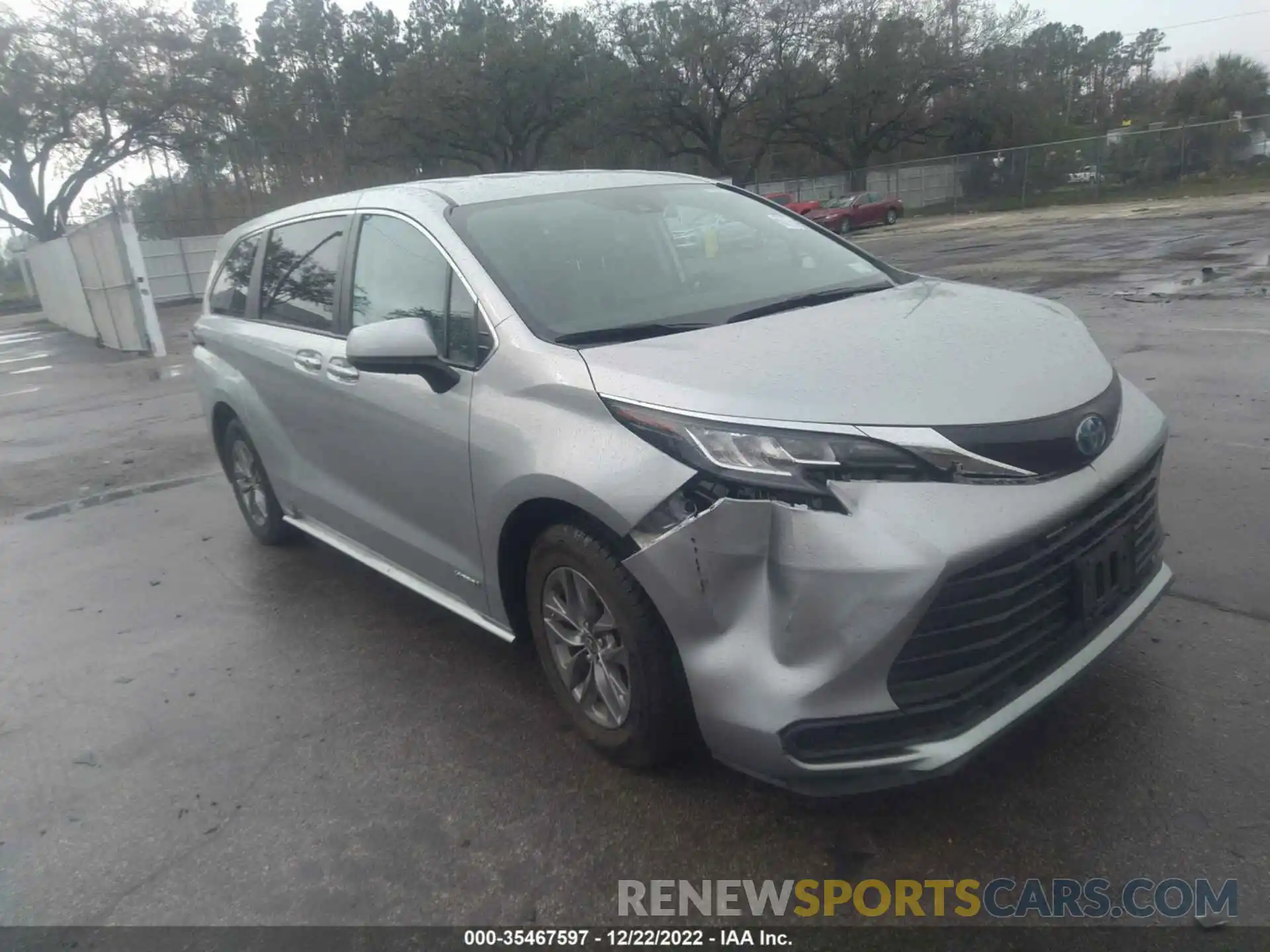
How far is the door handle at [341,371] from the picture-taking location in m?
3.88

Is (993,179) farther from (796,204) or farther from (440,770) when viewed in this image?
(440,770)

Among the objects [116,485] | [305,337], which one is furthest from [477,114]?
A: [305,337]

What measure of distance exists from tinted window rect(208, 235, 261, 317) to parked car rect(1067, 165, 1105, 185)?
124ft

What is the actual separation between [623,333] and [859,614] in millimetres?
1251

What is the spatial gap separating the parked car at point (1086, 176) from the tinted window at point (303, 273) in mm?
38045

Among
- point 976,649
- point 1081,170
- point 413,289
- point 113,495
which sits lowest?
point 1081,170

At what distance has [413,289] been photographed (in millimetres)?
3645

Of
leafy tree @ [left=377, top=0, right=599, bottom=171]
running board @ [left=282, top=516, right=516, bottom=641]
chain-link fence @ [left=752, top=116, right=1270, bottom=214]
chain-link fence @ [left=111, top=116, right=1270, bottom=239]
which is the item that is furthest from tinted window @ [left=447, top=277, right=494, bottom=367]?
leafy tree @ [left=377, top=0, right=599, bottom=171]

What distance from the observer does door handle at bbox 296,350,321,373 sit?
4.16m

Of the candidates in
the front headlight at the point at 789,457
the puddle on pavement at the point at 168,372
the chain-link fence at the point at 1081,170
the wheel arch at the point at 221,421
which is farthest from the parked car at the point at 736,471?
the chain-link fence at the point at 1081,170

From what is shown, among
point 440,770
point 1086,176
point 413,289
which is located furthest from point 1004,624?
point 1086,176

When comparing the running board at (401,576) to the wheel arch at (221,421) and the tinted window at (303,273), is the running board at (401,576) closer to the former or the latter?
the wheel arch at (221,421)

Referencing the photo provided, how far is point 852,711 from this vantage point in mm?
2387

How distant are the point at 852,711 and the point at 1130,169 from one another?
3939 centimetres
